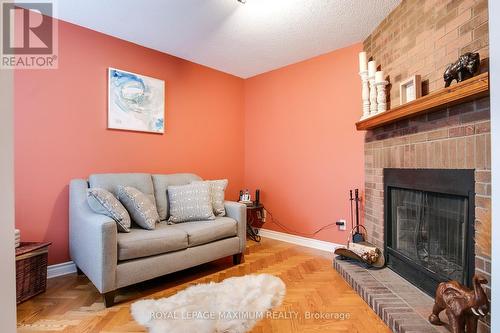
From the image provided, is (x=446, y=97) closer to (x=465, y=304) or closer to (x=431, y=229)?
(x=431, y=229)

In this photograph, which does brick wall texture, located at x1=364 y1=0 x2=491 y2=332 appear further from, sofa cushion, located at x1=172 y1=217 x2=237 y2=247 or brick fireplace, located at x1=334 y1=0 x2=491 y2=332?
sofa cushion, located at x1=172 y1=217 x2=237 y2=247

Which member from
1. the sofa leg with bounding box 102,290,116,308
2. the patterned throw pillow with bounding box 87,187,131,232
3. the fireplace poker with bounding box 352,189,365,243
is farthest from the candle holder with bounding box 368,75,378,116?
the sofa leg with bounding box 102,290,116,308

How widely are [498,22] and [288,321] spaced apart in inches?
73.9

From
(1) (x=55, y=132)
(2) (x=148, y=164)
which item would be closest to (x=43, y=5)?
(1) (x=55, y=132)

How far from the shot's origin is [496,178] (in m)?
1.02

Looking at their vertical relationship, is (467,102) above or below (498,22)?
below

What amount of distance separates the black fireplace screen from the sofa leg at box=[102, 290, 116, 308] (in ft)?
7.52

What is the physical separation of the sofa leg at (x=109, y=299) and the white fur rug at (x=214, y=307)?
→ 0.52 ft

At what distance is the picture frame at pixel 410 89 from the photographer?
196cm

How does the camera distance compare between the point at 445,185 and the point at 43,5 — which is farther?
the point at 43,5

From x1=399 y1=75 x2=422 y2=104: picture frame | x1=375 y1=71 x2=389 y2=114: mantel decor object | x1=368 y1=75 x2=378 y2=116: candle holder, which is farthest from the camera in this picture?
x1=368 y1=75 x2=378 y2=116: candle holder

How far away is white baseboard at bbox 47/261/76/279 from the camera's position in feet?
7.88

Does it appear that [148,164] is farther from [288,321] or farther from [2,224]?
[2,224]

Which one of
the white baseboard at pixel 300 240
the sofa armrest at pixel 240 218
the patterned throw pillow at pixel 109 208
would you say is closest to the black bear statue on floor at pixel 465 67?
the sofa armrest at pixel 240 218
